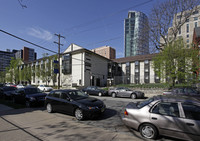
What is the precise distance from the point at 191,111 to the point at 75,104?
190 inches

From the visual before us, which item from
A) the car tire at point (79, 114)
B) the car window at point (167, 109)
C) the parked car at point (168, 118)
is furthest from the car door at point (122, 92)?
the car window at point (167, 109)

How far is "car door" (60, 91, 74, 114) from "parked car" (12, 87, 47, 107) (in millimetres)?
3317

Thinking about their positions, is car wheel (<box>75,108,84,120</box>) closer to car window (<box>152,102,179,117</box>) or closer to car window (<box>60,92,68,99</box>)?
car window (<box>60,92,68,99</box>)

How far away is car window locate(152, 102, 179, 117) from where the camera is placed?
3396mm

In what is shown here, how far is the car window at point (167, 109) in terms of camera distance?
340cm

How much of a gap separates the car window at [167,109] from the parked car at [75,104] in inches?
114

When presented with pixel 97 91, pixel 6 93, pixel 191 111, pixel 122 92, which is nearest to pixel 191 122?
pixel 191 111

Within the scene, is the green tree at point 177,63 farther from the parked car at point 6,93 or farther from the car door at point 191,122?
the parked car at point 6,93

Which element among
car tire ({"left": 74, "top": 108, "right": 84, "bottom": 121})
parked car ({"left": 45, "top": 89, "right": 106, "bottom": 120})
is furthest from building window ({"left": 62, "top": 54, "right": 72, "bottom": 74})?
car tire ({"left": 74, "top": 108, "right": 84, "bottom": 121})

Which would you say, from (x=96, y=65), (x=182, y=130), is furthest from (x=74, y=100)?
(x=96, y=65)

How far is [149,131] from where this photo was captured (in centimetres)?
366

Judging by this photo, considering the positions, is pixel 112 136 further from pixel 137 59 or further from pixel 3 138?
pixel 137 59

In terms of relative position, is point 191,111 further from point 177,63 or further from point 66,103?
point 177,63

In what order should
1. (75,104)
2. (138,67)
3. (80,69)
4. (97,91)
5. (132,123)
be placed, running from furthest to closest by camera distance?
1. (138,67)
2. (80,69)
3. (97,91)
4. (75,104)
5. (132,123)
